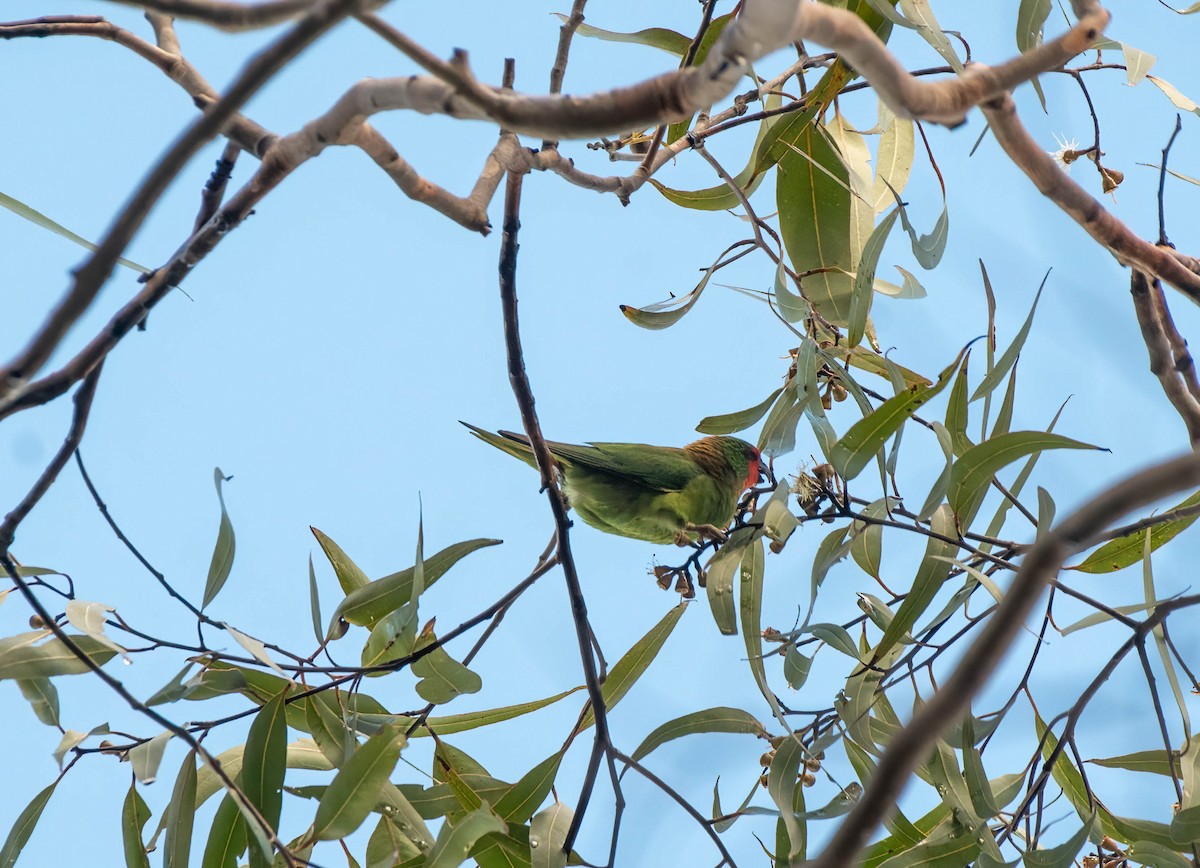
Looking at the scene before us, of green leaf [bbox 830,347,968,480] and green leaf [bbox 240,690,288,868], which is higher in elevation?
green leaf [bbox 830,347,968,480]

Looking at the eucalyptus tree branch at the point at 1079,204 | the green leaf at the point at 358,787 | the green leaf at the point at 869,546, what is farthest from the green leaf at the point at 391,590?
the eucalyptus tree branch at the point at 1079,204

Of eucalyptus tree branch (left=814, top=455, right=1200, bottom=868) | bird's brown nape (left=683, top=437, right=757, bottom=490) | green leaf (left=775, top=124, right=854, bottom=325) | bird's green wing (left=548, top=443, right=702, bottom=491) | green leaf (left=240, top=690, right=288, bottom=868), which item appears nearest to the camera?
eucalyptus tree branch (left=814, top=455, right=1200, bottom=868)

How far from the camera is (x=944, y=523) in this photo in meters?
2.14

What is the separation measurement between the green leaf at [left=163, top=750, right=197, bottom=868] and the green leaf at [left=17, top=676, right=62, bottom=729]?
1.08 ft

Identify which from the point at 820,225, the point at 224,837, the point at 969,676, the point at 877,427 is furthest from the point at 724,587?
the point at 969,676

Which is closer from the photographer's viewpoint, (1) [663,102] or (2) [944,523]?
(1) [663,102]

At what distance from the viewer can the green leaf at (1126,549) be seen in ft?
7.70

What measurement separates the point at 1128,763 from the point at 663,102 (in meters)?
2.08

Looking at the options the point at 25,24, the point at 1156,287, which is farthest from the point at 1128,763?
the point at 25,24

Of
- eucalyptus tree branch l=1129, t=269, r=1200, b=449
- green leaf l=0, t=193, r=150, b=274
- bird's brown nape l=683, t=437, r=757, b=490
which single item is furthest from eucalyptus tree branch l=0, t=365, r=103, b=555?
bird's brown nape l=683, t=437, r=757, b=490

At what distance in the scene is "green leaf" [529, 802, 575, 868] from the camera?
207 cm

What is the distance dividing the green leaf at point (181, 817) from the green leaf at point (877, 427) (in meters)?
1.42

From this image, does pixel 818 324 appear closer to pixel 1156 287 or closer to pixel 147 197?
pixel 1156 287

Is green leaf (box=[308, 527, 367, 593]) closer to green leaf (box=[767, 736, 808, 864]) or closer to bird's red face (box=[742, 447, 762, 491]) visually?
green leaf (box=[767, 736, 808, 864])
